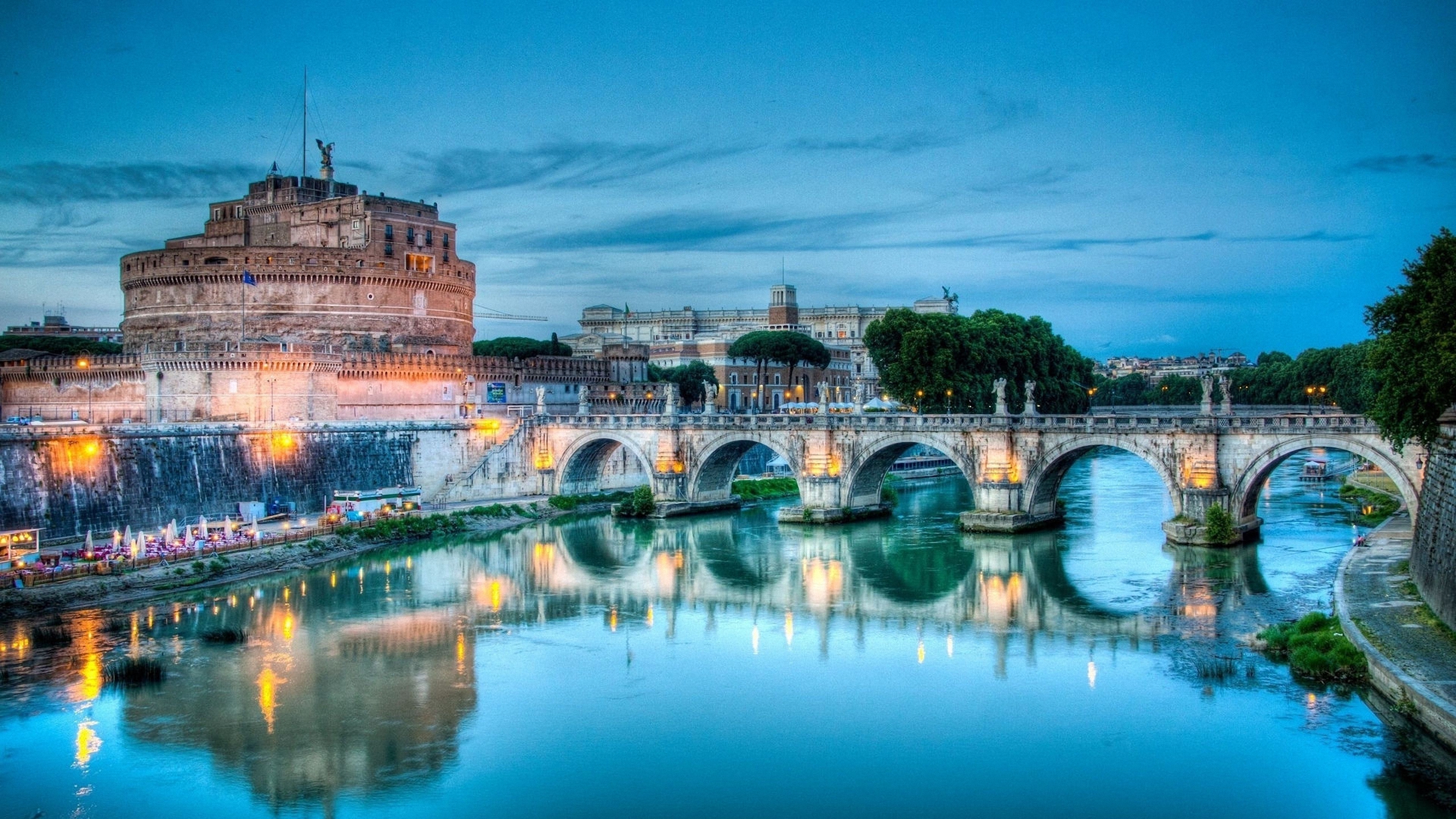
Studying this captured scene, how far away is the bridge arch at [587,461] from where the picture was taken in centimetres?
5431

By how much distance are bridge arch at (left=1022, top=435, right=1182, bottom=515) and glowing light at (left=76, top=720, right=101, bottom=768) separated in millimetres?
29837

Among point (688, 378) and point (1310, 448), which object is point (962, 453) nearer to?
point (1310, 448)

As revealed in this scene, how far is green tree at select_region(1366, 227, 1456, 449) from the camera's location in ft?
83.9

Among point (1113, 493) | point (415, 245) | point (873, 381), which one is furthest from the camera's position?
point (873, 381)

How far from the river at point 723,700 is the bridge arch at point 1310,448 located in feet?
6.03

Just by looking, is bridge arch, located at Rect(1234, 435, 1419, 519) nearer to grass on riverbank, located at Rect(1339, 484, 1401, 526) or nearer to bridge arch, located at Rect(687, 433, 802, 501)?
grass on riverbank, located at Rect(1339, 484, 1401, 526)

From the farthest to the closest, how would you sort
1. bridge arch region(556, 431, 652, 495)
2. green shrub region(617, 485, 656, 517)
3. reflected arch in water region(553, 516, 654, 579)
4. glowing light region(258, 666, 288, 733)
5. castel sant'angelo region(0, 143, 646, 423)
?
castel sant'angelo region(0, 143, 646, 423) → bridge arch region(556, 431, 652, 495) → green shrub region(617, 485, 656, 517) → reflected arch in water region(553, 516, 654, 579) → glowing light region(258, 666, 288, 733)

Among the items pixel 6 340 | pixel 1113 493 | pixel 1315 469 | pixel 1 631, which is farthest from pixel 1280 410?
pixel 6 340

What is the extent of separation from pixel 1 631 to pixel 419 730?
12626mm

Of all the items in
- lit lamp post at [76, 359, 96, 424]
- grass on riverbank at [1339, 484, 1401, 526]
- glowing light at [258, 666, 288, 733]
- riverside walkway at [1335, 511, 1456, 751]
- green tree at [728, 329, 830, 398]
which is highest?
green tree at [728, 329, 830, 398]

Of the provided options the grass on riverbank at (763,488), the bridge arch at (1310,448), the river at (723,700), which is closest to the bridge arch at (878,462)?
the river at (723,700)

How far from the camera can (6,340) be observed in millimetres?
75312

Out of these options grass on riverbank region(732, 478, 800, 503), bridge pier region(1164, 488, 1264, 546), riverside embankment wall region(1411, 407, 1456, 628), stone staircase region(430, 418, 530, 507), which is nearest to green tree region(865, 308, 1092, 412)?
grass on riverbank region(732, 478, 800, 503)

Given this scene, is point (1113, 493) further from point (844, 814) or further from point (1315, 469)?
point (844, 814)
